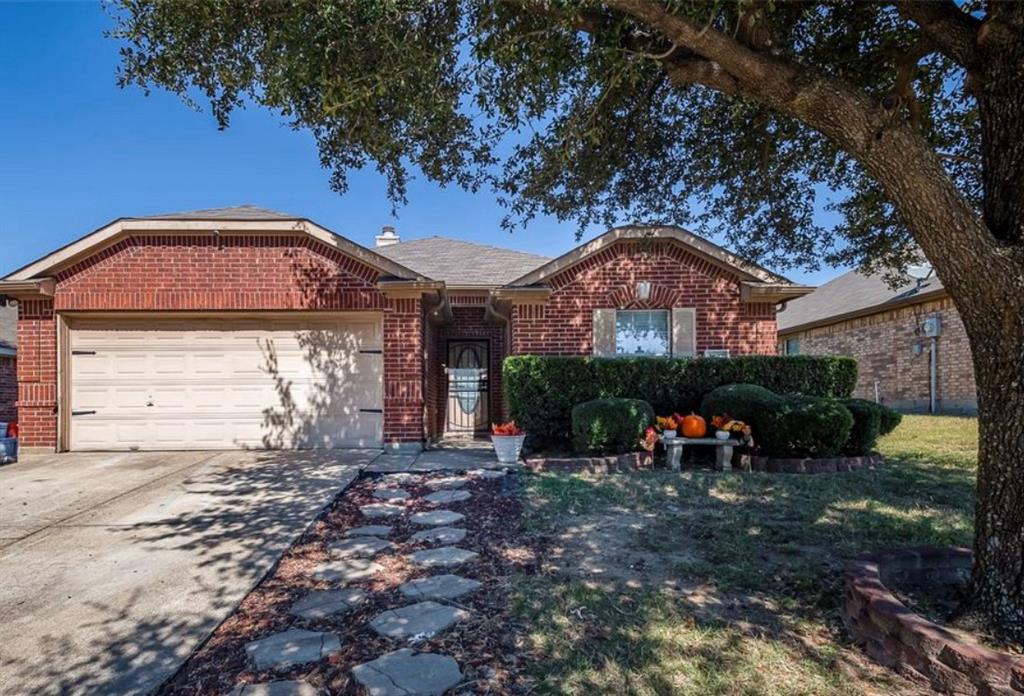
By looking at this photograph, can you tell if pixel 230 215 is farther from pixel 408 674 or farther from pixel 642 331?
pixel 408 674

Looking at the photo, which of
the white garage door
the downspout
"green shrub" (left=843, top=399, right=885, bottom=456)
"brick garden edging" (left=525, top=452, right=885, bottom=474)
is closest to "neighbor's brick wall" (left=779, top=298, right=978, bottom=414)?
the downspout

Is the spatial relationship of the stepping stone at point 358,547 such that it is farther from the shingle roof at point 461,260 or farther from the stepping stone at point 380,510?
the shingle roof at point 461,260

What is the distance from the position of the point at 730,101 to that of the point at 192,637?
20.2ft

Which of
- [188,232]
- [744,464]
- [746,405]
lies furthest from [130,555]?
[746,405]

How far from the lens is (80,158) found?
921 centimetres

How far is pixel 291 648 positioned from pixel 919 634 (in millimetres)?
3002

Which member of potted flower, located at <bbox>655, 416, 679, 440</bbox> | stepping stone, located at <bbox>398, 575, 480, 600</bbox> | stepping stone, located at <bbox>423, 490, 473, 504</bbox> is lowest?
stepping stone, located at <bbox>423, 490, 473, 504</bbox>

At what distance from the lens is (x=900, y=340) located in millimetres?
16969

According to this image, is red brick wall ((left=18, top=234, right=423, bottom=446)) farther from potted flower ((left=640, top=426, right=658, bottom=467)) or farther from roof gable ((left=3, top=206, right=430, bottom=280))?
potted flower ((left=640, top=426, right=658, bottom=467))

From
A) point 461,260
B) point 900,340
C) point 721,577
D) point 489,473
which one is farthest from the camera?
point 900,340

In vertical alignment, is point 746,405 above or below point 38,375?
below

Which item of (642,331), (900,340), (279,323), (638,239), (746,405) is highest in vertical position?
(638,239)

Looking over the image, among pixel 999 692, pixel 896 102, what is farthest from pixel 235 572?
pixel 896 102

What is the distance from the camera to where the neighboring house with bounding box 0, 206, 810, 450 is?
8.52 meters
